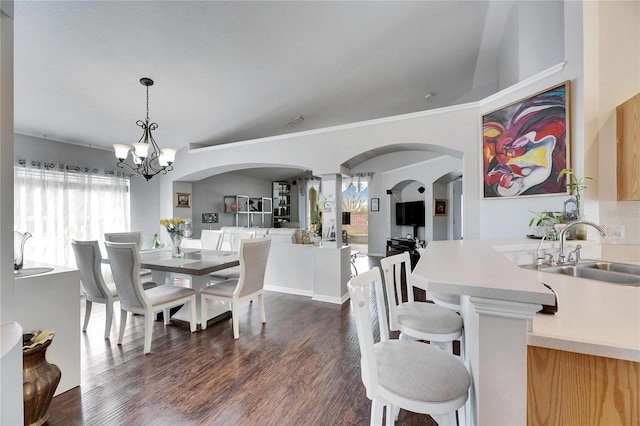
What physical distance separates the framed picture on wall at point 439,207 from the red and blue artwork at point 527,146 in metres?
4.24

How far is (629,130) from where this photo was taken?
2051mm

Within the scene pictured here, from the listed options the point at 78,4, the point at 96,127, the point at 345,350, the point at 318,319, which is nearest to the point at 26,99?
the point at 96,127

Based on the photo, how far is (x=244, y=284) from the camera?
114 inches

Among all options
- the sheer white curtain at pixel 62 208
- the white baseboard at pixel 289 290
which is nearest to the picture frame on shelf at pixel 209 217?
the sheer white curtain at pixel 62 208

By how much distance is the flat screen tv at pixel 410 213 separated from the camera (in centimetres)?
761

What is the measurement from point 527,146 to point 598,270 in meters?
1.55

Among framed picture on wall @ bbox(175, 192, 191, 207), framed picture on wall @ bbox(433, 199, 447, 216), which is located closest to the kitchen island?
framed picture on wall @ bbox(175, 192, 191, 207)

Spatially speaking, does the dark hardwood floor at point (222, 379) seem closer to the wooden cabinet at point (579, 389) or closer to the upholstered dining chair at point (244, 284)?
the upholstered dining chair at point (244, 284)

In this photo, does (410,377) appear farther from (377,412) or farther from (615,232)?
(615,232)

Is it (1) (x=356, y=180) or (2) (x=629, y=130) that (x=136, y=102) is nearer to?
(2) (x=629, y=130)

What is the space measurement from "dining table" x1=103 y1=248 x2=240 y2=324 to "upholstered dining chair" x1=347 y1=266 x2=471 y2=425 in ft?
7.01

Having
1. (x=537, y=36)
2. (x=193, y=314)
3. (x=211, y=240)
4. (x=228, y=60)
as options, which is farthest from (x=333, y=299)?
(x=537, y=36)

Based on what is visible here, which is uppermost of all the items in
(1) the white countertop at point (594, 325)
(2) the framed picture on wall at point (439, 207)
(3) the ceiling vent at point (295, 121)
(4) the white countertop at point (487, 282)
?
(3) the ceiling vent at point (295, 121)

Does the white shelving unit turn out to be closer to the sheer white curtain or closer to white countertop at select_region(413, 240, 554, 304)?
the sheer white curtain
